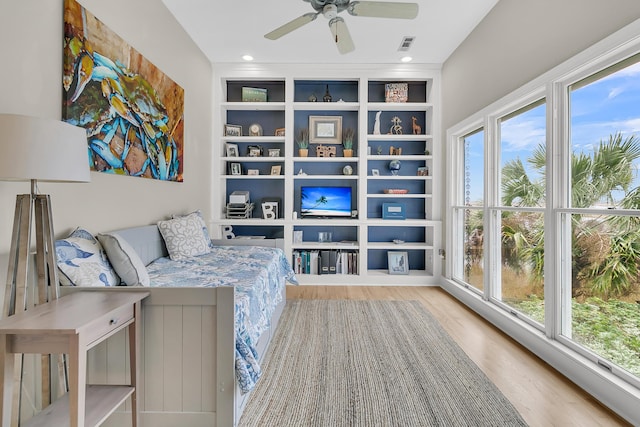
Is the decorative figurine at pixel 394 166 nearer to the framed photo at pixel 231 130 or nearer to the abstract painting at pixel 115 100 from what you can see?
the framed photo at pixel 231 130

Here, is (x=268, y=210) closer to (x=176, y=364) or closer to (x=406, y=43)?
(x=406, y=43)

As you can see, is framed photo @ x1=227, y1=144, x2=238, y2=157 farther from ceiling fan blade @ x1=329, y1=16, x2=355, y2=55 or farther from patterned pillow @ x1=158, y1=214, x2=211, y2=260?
ceiling fan blade @ x1=329, y1=16, x2=355, y2=55

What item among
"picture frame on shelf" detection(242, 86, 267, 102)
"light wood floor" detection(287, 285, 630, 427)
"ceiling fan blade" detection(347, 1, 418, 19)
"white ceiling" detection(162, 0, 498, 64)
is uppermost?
"white ceiling" detection(162, 0, 498, 64)

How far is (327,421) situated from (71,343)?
1.21 m

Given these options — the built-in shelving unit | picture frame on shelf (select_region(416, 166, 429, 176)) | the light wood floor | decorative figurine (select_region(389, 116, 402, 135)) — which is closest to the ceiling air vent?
the built-in shelving unit

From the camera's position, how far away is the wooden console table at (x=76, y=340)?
1.10 meters

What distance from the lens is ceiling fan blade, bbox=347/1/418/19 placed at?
223 centimetres

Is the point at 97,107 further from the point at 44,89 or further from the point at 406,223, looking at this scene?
the point at 406,223

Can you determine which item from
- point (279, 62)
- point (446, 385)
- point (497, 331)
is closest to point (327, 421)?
point (446, 385)

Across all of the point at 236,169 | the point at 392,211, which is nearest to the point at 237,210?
the point at 236,169

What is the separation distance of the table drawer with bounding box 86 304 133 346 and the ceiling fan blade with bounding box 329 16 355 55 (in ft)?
7.94

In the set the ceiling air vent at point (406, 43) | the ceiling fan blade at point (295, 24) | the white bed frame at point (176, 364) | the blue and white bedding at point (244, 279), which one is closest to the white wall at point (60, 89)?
the blue and white bedding at point (244, 279)

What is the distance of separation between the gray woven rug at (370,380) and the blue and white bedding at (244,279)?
311mm

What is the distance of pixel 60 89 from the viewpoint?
185 cm
